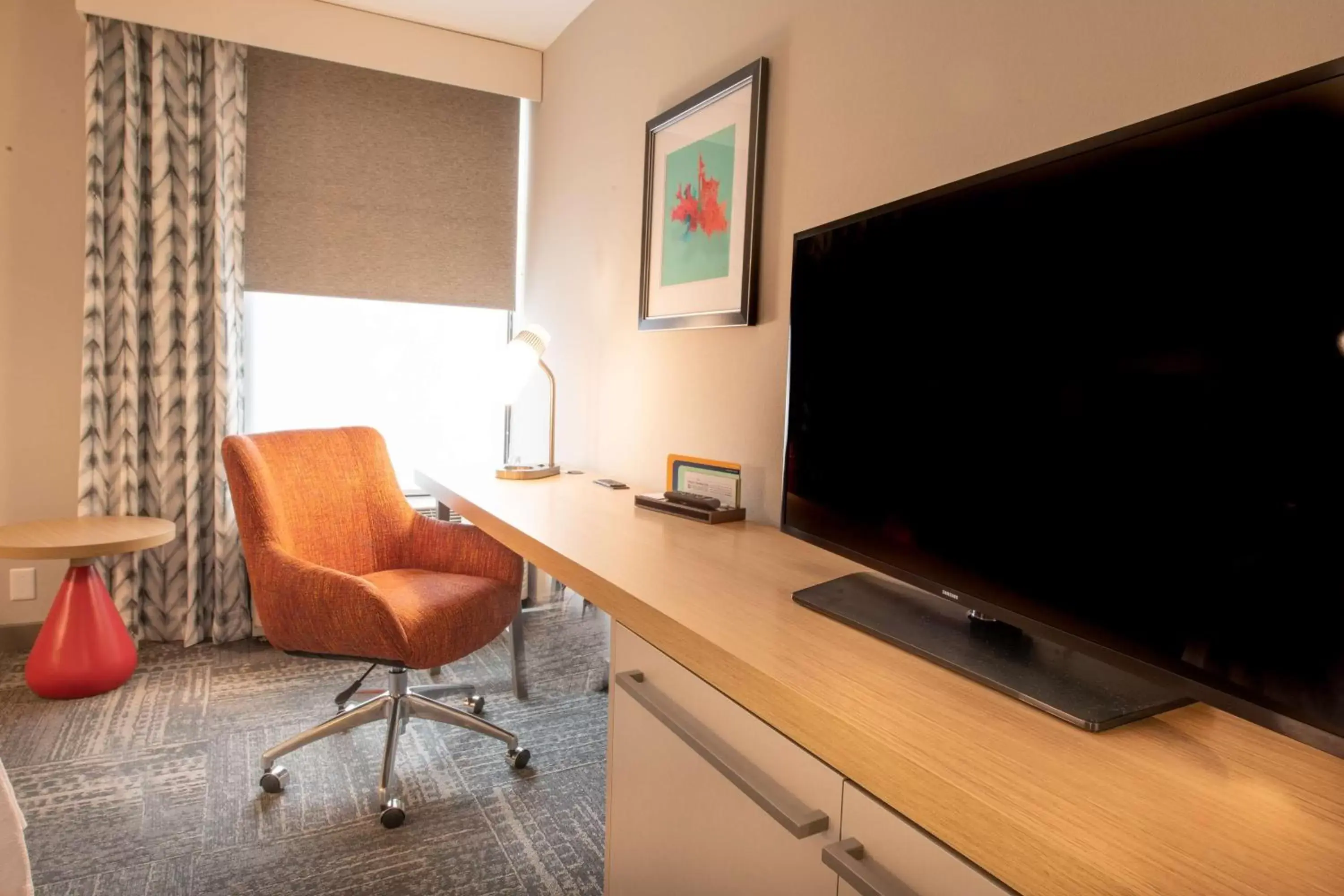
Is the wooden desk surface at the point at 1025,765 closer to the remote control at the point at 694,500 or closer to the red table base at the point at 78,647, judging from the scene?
the remote control at the point at 694,500

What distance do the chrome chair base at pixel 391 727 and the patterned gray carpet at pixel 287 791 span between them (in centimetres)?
5

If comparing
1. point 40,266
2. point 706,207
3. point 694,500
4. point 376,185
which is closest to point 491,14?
point 376,185

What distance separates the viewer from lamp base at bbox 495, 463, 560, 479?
2.45 metres

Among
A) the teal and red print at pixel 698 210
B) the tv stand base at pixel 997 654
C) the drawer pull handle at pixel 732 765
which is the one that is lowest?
the drawer pull handle at pixel 732 765

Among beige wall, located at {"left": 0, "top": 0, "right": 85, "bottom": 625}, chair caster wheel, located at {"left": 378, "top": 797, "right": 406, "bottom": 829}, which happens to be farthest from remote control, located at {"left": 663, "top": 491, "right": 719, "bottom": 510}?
beige wall, located at {"left": 0, "top": 0, "right": 85, "bottom": 625}

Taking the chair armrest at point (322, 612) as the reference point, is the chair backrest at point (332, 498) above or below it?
above

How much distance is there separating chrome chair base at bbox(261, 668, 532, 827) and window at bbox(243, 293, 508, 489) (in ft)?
4.16

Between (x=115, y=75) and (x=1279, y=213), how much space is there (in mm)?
3567

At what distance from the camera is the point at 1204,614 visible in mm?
684

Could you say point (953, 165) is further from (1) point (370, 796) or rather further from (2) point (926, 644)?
(1) point (370, 796)

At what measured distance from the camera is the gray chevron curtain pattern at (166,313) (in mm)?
2777

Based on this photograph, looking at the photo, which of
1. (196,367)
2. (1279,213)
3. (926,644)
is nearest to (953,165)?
(1279,213)

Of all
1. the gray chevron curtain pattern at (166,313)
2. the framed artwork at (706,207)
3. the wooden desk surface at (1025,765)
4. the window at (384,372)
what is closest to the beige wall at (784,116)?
the framed artwork at (706,207)

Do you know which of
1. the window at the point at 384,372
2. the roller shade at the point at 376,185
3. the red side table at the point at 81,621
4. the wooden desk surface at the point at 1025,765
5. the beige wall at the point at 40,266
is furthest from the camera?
the window at the point at 384,372
